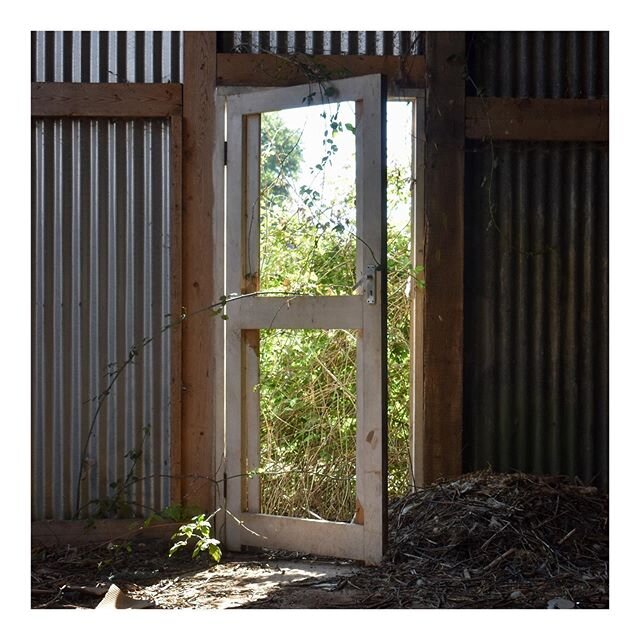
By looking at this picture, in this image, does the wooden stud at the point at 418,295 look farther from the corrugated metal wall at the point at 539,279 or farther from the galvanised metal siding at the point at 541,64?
the galvanised metal siding at the point at 541,64

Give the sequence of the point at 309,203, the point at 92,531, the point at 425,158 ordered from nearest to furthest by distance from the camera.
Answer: the point at 309,203
the point at 92,531
the point at 425,158

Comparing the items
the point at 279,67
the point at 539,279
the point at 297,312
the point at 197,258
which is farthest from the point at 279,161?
the point at 539,279

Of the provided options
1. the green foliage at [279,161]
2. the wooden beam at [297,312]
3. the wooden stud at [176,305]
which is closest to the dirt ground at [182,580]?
the wooden stud at [176,305]

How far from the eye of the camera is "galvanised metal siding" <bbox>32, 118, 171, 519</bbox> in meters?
4.72

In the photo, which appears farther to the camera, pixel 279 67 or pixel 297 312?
pixel 279 67

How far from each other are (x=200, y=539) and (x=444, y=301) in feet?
6.28

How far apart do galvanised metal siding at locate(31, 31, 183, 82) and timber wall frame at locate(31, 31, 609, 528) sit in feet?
0.30

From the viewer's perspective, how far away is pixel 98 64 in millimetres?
4746

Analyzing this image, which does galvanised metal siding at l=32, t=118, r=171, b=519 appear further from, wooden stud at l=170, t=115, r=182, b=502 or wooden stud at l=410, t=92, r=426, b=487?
wooden stud at l=410, t=92, r=426, b=487

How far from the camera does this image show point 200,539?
14.3 feet

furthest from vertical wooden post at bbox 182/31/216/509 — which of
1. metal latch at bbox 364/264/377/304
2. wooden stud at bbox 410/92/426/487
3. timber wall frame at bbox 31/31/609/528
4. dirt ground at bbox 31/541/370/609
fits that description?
wooden stud at bbox 410/92/426/487

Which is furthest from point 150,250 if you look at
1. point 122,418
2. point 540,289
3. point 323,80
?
point 540,289

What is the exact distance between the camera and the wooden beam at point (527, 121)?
192 inches

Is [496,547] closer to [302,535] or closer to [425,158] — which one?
[302,535]
